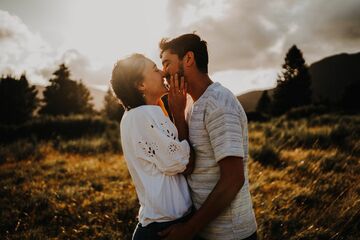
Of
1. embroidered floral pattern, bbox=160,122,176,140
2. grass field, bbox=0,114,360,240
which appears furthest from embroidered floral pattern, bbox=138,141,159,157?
grass field, bbox=0,114,360,240

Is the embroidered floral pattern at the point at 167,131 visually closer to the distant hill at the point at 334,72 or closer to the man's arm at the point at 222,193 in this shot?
the man's arm at the point at 222,193

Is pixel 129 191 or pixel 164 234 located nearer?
pixel 164 234

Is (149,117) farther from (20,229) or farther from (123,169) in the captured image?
(123,169)

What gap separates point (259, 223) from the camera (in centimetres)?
438

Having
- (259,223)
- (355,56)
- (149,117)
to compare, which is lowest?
(259,223)

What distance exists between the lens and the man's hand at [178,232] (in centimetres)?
197

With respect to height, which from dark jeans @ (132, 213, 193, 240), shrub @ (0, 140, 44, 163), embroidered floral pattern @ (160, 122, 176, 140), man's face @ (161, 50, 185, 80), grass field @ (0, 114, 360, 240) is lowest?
grass field @ (0, 114, 360, 240)

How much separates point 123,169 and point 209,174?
7.24 metres

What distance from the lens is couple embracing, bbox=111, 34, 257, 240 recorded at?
1938mm

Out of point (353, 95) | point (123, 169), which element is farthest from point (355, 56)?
point (123, 169)

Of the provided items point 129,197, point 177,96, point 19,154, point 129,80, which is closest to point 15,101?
point 19,154

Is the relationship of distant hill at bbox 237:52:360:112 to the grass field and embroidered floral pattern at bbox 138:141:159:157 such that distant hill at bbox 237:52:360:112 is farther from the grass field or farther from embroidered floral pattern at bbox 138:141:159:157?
embroidered floral pattern at bbox 138:141:159:157

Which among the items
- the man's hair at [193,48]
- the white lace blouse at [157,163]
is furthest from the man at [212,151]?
the white lace blouse at [157,163]

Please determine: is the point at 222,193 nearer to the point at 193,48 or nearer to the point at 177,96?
the point at 177,96
